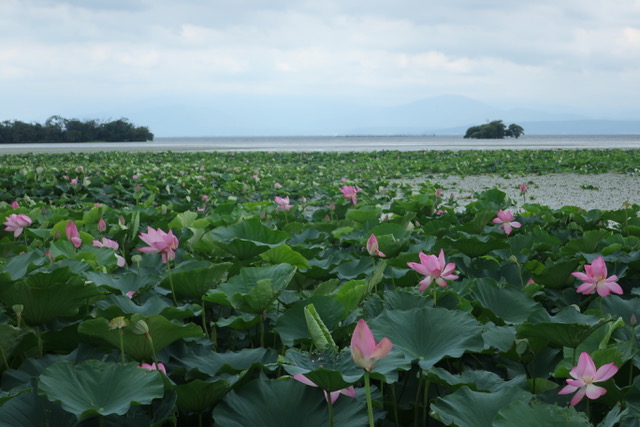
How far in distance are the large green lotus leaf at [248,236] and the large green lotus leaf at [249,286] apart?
34 centimetres

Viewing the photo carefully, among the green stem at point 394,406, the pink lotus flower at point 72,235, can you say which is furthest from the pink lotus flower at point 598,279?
the pink lotus flower at point 72,235

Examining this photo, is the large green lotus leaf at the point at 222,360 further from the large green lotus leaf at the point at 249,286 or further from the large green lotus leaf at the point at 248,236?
the large green lotus leaf at the point at 248,236

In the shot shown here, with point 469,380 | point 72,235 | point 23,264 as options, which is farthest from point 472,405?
point 72,235

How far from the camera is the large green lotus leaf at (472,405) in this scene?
80 centimetres

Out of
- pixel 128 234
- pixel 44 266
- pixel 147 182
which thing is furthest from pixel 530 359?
pixel 147 182

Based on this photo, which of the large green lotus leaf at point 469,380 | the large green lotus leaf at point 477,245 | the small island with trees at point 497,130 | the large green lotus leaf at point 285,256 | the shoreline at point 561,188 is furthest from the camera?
the small island with trees at point 497,130

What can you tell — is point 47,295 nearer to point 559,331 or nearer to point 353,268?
point 353,268

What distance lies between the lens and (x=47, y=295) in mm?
1093

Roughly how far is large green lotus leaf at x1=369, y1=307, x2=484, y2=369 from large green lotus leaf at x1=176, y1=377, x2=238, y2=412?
310 millimetres

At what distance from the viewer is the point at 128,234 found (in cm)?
221

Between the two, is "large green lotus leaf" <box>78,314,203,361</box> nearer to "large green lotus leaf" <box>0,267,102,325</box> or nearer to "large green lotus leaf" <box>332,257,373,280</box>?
"large green lotus leaf" <box>0,267,102,325</box>

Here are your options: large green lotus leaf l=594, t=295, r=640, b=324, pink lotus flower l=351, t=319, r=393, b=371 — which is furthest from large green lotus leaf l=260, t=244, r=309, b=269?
pink lotus flower l=351, t=319, r=393, b=371

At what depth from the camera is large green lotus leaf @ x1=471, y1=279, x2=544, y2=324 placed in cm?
Result: 132

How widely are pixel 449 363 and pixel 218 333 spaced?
59 centimetres
